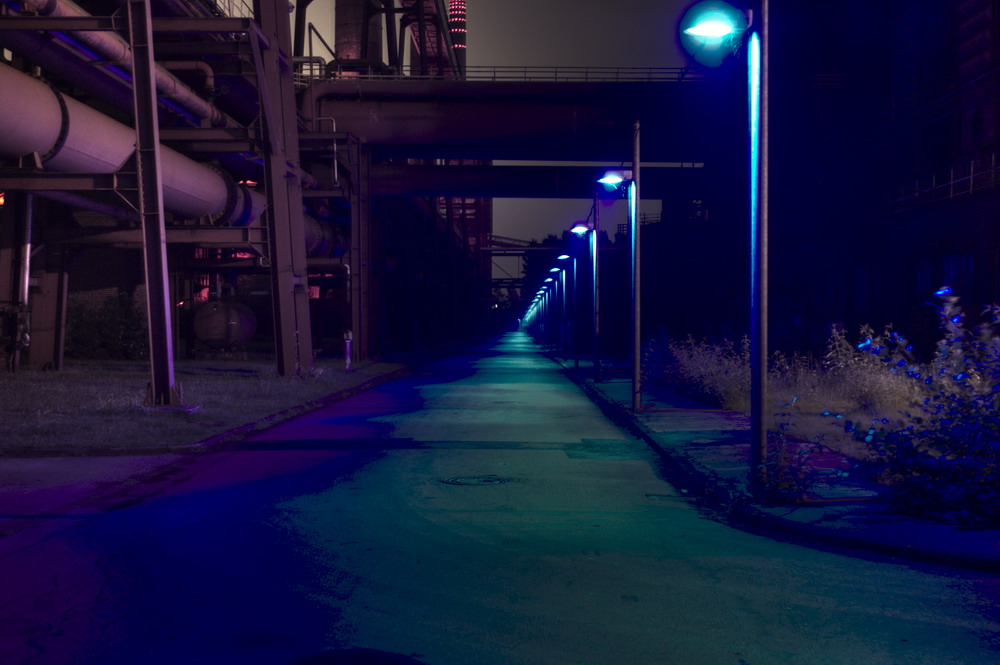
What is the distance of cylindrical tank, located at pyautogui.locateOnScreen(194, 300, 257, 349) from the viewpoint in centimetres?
3600

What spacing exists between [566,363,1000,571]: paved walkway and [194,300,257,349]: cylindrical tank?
83.3 feet

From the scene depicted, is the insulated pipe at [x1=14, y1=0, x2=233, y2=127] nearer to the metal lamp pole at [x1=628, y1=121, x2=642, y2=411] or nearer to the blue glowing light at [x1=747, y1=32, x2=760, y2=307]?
the metal lamp pole at [x1=628, y1=121, x2=642, y2=411]

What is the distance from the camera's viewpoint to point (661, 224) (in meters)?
61.7

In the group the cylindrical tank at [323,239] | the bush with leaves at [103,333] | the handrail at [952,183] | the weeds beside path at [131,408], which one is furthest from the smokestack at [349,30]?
the weeds beside path at [131,408]

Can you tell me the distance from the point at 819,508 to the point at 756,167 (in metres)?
3.36

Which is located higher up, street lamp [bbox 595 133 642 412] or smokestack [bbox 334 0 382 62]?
smokestack [bbox 334 0 382 62]

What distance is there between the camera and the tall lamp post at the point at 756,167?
8.89m

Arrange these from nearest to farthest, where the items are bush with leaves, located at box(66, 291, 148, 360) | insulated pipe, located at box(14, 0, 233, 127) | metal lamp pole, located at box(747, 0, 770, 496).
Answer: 1. metal lamp pole, located at box(747, 0, 770, 496)
2. insulated pipe, located at box(14, 0, 233, 127)
3. bush with leaves, located at box(66, 291, 148, 360)

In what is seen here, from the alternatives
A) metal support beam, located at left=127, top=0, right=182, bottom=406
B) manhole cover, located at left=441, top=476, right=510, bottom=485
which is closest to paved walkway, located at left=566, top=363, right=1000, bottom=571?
manhole cover, located at left=441, top=476, right=510, bottom=485

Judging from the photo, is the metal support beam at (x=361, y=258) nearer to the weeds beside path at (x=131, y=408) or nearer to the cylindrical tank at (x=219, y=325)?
the cylindrical tank at (x=219, y=325)

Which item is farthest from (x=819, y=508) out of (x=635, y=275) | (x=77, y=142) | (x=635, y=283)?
(x=77, y=142)

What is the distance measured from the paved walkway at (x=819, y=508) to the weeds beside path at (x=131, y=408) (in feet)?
22.4

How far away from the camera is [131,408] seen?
15977 millimetres

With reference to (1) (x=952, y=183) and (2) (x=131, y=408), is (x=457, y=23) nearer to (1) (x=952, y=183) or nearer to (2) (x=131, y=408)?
(1) (x=952, y=183)
